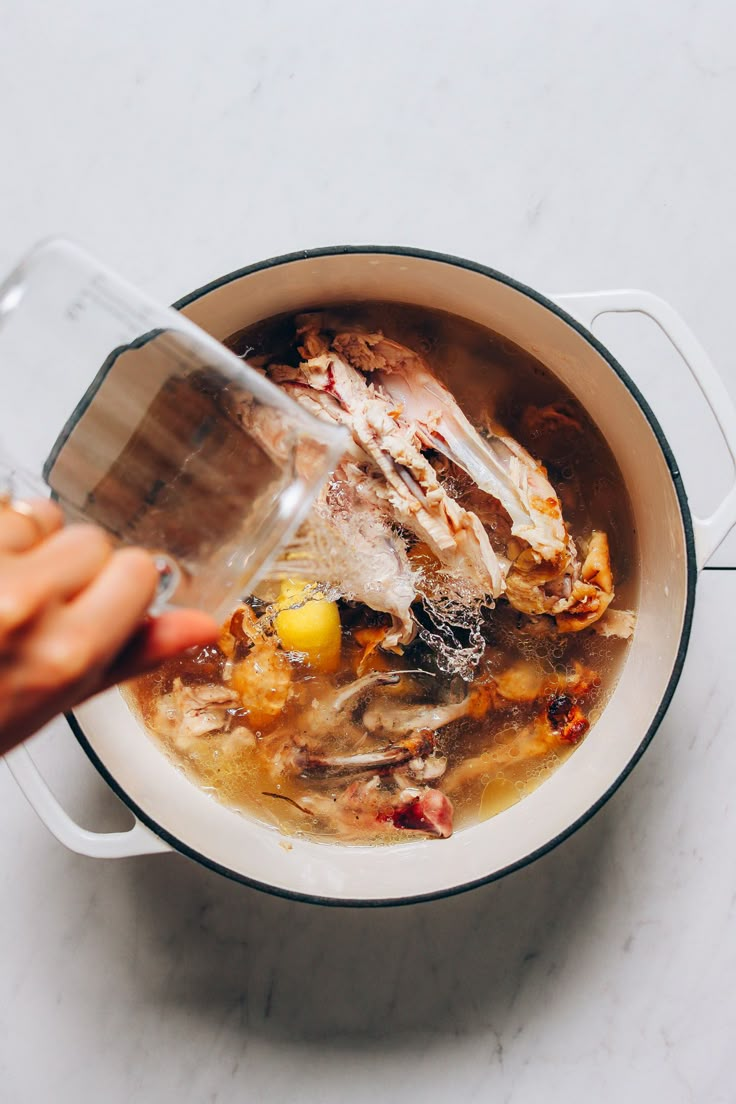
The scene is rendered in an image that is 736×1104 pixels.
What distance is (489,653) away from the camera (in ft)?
3.54

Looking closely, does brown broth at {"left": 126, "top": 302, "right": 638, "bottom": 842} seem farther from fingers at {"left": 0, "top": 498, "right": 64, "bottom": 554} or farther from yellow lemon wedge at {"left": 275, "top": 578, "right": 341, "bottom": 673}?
fingers at {"left": 0, "top": 498, "right": 64, "bottom": 554}

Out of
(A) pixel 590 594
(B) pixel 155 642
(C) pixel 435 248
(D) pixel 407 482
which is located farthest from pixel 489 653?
(B) pixel 155 642

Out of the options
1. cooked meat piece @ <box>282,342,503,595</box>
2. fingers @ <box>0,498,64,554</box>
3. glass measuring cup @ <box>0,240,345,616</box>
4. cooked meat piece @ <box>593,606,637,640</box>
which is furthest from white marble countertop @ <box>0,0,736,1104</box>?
fingers @ <box>0,498,64,554</box>

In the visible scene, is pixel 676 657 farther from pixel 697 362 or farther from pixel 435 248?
pixel 435 248

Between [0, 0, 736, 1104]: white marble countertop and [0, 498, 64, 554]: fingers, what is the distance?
0.62 meters

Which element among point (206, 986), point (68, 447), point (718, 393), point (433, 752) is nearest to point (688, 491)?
point (718, 393)

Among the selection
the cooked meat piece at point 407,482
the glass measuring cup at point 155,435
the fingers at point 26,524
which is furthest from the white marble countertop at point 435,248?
the fingers at point 26,524

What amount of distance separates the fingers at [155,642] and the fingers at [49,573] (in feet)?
0.18

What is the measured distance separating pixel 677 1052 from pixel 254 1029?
52 cm

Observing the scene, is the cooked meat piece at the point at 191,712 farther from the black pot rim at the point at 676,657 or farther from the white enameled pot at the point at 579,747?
the black pot rim at the point at 676,657

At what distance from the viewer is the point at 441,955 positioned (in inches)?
43.7

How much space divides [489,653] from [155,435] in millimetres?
560

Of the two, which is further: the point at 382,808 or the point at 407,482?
the point at 382,808

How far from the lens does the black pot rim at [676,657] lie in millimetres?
892
